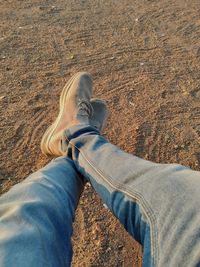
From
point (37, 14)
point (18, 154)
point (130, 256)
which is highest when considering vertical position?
point (37, 14)

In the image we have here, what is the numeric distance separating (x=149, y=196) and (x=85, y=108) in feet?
3.06

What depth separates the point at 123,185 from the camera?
142 centimetres

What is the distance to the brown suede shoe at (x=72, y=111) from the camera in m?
1.92

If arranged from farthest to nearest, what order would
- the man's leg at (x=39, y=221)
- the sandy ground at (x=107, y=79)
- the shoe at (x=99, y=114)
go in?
the shoe at (x=99, y=114) → the sandy ground at (x=107, y=79) → the man's leg at (x=39, y=221)

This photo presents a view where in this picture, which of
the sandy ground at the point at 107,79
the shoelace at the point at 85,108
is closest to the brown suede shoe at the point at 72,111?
the shoelace at the point at 85,108

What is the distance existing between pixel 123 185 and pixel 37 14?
7.33ft

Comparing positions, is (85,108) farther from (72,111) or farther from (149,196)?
(149,196)

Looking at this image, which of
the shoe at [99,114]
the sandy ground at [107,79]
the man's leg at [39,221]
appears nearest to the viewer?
the man's leg at [39,221]

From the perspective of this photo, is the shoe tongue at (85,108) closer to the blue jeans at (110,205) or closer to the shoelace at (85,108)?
the shoelace at (85,108)

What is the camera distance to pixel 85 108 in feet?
6.98

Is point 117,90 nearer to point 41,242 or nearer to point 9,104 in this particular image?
point 9,104

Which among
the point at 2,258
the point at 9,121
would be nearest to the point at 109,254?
the point at 2,258

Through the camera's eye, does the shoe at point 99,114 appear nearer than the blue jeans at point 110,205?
No

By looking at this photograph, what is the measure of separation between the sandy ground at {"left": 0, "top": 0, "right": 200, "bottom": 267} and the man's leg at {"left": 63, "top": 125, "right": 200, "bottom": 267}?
0.33 metres
